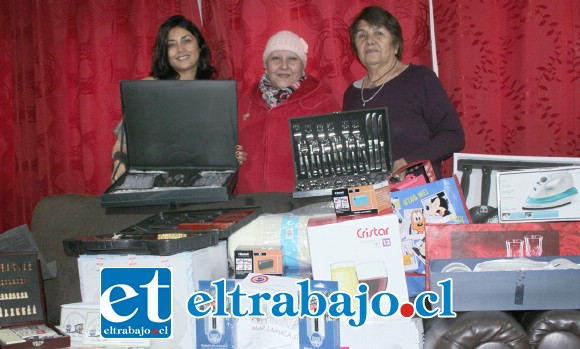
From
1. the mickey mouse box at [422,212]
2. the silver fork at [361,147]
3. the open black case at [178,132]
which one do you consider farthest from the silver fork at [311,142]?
the mickey mouse box at [422,212]

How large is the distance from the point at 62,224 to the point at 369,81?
1.21 m

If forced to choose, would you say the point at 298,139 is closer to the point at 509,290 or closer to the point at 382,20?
the point at 382,20

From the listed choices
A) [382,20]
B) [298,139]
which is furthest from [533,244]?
[382,20]

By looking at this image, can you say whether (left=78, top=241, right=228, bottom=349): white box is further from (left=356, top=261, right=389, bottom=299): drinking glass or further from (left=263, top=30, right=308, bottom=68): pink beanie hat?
(left=263, top=30, right=308, bottom=68): pink beanie hat

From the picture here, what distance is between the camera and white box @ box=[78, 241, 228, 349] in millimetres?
1471

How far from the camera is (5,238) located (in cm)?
179

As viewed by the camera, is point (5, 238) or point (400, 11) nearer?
point (5, 238)

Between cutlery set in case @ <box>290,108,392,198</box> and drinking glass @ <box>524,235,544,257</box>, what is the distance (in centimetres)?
46

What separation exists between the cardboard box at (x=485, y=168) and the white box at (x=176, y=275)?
991 millimetres

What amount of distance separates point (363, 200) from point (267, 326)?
0.41 metres

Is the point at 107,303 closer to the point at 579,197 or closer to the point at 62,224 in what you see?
the point at 62,224

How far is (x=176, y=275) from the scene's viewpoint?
1479mm

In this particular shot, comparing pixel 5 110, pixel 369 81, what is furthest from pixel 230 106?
pixel 5 110

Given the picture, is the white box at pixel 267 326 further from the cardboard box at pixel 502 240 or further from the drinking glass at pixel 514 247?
the drinking glass at pixel 514 247
